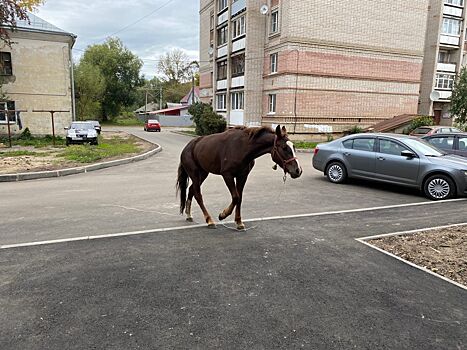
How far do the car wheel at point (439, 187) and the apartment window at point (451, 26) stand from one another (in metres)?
33.4

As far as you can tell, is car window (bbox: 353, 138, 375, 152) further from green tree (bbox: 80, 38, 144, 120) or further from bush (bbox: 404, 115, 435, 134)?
green tree (bbox: 80, 38, 144, 120)

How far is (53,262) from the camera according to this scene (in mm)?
4453

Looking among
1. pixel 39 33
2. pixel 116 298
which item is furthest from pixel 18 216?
pixel 39 33

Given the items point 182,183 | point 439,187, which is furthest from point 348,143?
point 182,183

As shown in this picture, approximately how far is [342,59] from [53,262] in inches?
1011

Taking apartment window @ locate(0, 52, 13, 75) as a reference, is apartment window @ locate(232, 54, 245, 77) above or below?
above

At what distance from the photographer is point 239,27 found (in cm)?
3188

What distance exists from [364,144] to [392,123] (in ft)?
59.2

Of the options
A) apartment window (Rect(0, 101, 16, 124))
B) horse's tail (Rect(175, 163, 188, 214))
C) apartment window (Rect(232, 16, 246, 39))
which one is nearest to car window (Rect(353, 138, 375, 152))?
horse's tail (Rect(175, 163, 188, 214))

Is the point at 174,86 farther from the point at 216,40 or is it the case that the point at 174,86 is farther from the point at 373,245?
the point at 373,245

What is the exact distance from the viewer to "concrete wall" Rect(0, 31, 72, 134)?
25172 millimetres

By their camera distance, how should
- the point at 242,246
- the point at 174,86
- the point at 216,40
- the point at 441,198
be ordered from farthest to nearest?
the point at 174,86
the point at 216,40
the point at 441,198
the point at 242,246

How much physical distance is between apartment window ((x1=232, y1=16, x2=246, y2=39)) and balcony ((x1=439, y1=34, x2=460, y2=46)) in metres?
19.5

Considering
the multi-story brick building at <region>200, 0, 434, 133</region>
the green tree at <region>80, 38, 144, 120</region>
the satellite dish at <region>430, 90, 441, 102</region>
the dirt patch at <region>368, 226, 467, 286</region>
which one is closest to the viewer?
the dirt patch at <region>368, 226, 467, 286</region>
